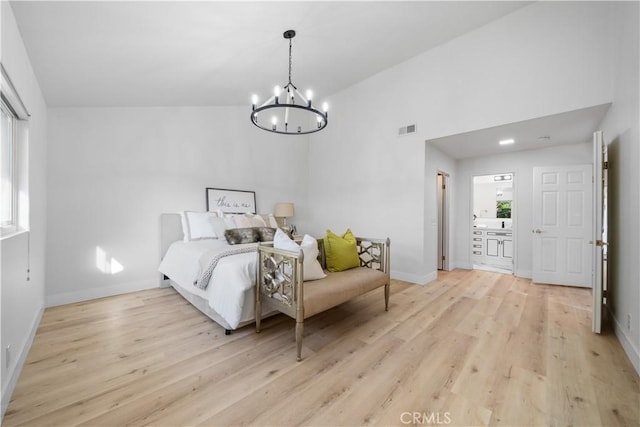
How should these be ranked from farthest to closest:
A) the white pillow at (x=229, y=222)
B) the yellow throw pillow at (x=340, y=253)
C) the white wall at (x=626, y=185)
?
the white pillow at (x=229, y=222), the yellow throw pillow at (x=340, y=253), the white wall at (x=626, y=185)

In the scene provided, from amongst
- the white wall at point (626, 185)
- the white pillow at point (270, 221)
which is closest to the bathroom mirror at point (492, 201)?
the white wall at point (626, 185)

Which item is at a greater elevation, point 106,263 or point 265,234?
point 265,234

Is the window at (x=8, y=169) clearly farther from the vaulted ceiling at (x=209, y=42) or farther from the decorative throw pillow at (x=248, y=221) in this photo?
the decorative throw pillow at (x=248, y=221)

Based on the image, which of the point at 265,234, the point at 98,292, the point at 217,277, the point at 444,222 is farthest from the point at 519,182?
the point at 98,292

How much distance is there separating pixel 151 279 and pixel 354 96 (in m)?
4.64

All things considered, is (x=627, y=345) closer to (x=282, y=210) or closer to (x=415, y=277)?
(x=415, y=277)

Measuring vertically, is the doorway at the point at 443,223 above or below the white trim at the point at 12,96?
below

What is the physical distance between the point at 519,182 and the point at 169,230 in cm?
592

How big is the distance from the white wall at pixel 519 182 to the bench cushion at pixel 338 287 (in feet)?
10.6

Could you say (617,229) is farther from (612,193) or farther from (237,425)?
(237,425)

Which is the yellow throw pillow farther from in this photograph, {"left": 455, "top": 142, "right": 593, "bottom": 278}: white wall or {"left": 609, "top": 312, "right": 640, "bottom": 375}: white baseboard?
{"left": 455, "top": 142, "right": 593, "bottom": 278}: white wall

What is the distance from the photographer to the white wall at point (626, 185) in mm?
1989

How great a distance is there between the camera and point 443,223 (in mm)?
5156
